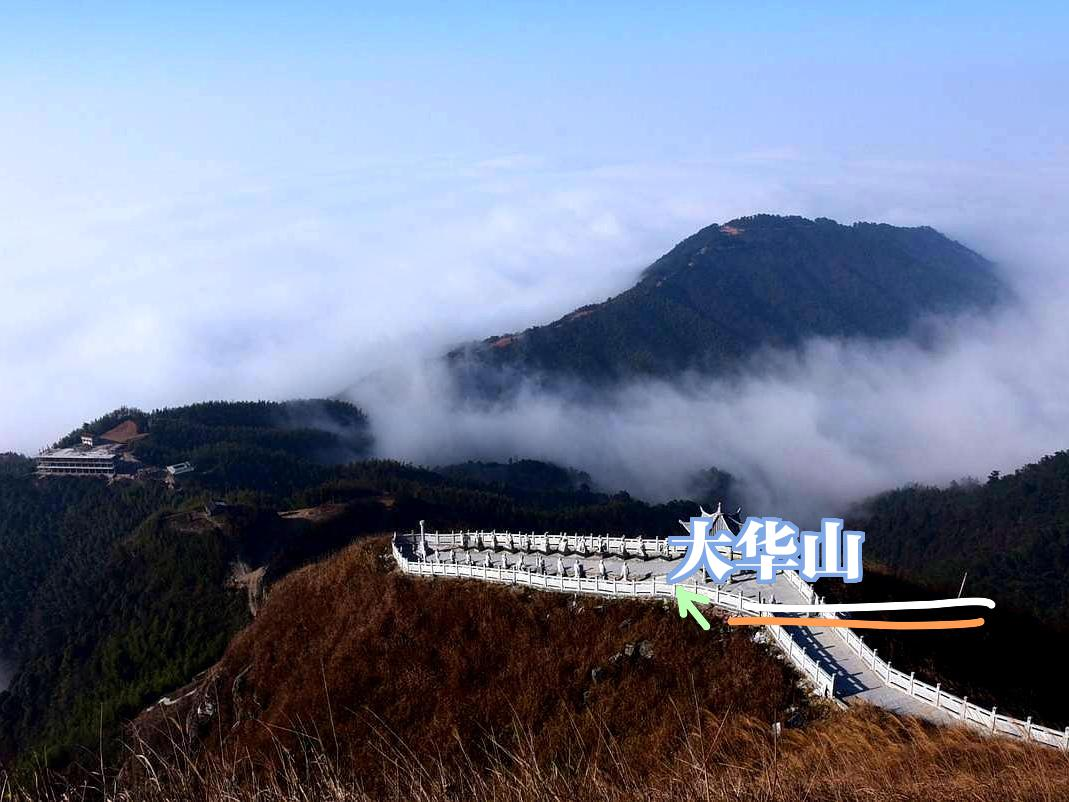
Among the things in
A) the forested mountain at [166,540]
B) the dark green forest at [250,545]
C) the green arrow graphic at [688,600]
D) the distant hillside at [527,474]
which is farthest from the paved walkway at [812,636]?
the distant hillside at [527,474]

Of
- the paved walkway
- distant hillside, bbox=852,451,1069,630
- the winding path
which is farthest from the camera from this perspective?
distant hillside, bbox=852,451,1069,630

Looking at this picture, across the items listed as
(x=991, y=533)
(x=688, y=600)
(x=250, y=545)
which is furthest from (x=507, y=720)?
(x=991, y=533)

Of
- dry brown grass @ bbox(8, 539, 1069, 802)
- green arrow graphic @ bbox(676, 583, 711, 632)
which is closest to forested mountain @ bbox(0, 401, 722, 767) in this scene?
dry brown grass @ bbox(8, 539, 1069, 802)

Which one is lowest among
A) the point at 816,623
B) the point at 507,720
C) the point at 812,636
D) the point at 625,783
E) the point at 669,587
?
the point at 507,720

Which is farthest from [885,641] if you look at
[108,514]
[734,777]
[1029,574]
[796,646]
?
[108,514]

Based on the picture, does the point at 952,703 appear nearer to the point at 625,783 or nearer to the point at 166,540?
the point at 625,783

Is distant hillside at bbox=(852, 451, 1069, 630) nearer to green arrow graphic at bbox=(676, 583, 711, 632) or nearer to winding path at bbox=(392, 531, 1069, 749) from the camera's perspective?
winding path at bbox=(392, 531, 1069, 749)

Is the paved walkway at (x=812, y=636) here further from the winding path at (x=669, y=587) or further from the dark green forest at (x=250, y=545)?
the dark green forest at (x=250, y=545)
